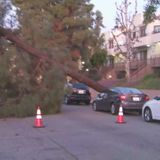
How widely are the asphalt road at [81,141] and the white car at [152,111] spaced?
0.48 metres

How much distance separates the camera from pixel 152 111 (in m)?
19.5

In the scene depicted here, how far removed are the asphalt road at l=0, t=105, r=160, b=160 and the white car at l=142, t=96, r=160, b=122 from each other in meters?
0.48

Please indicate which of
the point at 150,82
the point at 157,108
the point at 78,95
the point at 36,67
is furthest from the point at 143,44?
the point at 157,108

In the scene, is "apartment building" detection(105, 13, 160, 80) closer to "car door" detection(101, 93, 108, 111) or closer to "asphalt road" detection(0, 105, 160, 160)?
"car door" detection(101, 93, 108, 111)

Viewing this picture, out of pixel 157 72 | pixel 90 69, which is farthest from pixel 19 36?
pixel 90 69

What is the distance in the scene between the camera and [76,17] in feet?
197

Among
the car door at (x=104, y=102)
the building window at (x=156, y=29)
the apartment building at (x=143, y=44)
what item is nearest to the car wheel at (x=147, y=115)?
the car door at (x=104, y=102)

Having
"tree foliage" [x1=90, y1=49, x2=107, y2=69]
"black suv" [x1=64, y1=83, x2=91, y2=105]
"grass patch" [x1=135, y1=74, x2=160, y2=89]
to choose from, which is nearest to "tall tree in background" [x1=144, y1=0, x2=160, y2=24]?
"black suv" [x1=64, y1=83, x2=91, y2=105]

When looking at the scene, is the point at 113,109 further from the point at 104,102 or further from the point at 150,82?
the point at 150,82

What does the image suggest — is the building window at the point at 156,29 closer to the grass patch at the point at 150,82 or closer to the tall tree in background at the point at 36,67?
the grass patch at the point at 150,82

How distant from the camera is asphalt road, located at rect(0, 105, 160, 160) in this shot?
1123 centimetres

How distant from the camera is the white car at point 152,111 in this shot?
19.1m

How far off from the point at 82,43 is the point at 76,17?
343cm

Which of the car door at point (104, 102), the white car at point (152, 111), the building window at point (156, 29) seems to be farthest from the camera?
the building window at point (156, 29)
